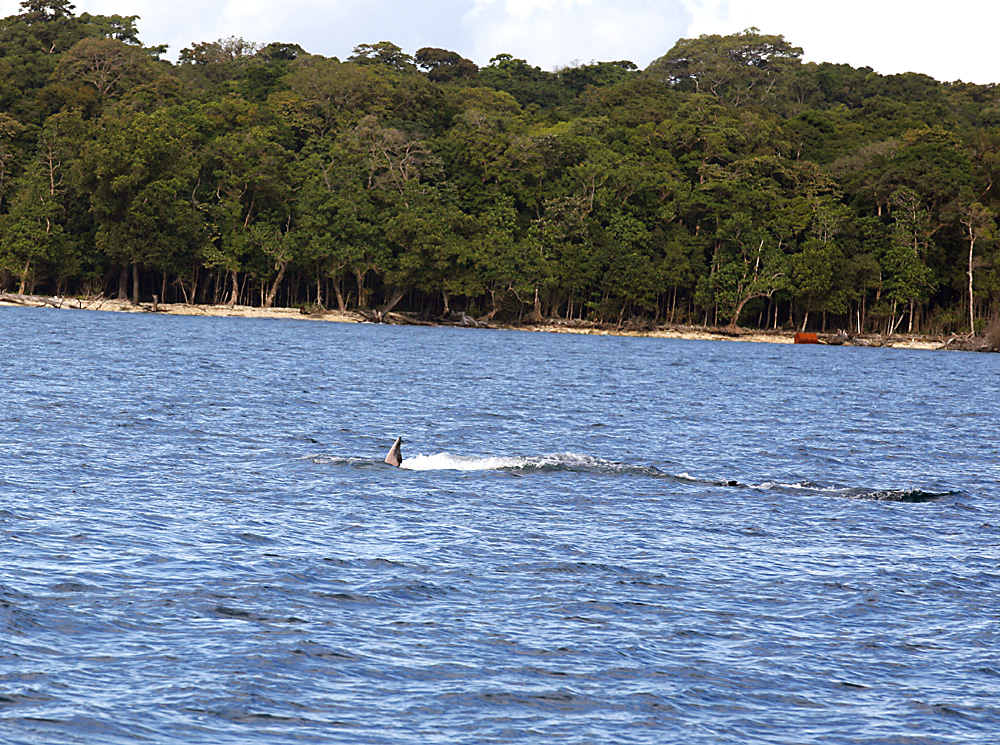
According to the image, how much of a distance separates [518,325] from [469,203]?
16.2m

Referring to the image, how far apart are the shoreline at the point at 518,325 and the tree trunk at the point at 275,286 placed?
1952 millimetres

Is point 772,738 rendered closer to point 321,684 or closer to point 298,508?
point 321,684

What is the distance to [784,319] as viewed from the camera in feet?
429

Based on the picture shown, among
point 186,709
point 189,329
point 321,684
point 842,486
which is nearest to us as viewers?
point 186,709

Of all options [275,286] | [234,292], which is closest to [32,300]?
[234,292]

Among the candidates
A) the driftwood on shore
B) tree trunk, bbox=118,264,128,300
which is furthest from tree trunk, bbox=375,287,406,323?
the driftwood on shore

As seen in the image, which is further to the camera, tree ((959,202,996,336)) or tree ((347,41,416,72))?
tree ((347,41,416,72))

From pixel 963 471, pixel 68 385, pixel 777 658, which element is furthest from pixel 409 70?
pixel 777 658

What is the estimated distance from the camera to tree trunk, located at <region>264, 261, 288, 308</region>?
121500 millimetres

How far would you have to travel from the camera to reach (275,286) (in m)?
A: 124

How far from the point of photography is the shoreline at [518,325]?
116 m

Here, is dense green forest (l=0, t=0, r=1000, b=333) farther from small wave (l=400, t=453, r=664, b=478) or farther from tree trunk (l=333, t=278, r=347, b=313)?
small wave (l=400, t=453, r=664, b=478)

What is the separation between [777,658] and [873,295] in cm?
11738

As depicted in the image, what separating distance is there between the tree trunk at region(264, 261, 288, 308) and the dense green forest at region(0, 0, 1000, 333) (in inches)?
13.4
